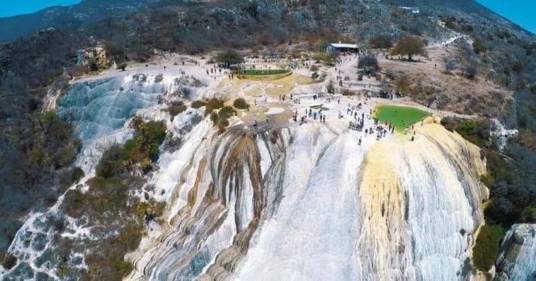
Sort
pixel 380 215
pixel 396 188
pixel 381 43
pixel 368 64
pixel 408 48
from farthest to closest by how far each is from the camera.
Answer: pixel 381 43
pixel 408 48
pixel 368 64
pixel 396 188
pixel 380 215

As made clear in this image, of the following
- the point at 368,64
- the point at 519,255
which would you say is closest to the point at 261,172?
the point at 519,255

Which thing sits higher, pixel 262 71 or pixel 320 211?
pixel 262 71

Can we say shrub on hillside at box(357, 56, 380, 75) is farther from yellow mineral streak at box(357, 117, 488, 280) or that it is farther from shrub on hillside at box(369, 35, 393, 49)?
yellow mineral streak at box(357, 117, 488, 280)

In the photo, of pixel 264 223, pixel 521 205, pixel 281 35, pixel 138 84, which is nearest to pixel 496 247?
pixel 521 205

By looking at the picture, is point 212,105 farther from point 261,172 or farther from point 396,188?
point 396,188

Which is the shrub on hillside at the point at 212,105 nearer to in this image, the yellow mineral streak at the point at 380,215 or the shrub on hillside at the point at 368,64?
the yellow mineral streak at the point at 380,215

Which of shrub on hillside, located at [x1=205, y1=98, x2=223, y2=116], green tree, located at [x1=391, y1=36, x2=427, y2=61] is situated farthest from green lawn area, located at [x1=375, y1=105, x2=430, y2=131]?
green tree, located at [x1=391, y1=36, x2=427, y2=61]
